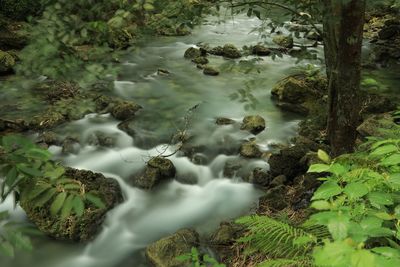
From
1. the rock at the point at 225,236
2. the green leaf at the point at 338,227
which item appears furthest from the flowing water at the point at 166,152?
the green leaf at the point at 338,227

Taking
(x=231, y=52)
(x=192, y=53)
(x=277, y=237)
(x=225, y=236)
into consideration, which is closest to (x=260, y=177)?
(x=225, y=236)

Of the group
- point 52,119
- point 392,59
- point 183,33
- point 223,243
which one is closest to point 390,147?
point 223,243

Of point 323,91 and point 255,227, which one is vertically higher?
point 255,227

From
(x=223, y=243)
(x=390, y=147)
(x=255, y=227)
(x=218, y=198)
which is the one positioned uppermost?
(x=390, y=147)

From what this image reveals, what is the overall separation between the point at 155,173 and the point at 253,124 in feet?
8.46

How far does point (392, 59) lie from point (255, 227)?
10.5m

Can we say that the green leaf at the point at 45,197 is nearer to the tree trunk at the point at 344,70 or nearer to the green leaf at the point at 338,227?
the green leaf at the point at 338,227

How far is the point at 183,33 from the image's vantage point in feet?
50.3

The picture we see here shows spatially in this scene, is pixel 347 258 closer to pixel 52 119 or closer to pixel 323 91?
pixel 52 119

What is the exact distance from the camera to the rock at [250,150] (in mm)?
7375

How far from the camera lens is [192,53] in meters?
12.9

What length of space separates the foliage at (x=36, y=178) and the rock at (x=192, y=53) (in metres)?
11.5

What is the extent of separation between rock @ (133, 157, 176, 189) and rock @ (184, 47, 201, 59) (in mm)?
6549

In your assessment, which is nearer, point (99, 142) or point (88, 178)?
point (88, 178)
